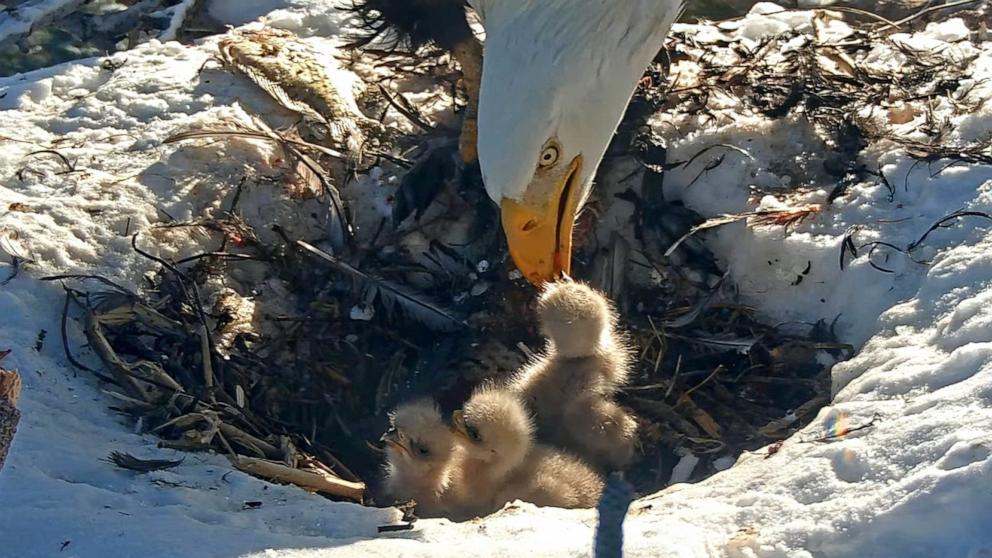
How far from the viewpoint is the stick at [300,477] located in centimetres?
331

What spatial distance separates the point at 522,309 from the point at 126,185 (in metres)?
1.69

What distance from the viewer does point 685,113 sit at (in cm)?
486

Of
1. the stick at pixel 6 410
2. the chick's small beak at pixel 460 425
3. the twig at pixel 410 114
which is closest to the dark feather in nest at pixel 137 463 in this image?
the stick at pixel 6 410

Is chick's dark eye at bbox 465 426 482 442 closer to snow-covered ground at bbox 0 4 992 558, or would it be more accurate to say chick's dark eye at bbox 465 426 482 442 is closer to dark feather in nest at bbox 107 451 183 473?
snow-covered ground at bbox 0 4 992 558

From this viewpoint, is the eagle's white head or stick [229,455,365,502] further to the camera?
the eagle's white head

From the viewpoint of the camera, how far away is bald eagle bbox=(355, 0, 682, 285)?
11.8ft

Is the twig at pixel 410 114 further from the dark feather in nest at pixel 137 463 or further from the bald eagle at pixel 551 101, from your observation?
the dark feather in nest at pixel 137 463

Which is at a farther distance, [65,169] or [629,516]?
[65,169]

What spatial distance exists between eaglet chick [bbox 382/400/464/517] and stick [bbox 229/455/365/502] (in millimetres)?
212

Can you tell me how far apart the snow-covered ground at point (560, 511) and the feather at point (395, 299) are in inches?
22.7

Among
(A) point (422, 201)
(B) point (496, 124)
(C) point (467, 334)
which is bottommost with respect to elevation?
(C) point (467, 334)

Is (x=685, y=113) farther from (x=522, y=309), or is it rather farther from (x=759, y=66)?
(x=522, y=309)

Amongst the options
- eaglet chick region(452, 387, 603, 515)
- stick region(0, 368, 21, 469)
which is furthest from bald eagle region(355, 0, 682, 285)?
stick region(0, 368, 21, 469)

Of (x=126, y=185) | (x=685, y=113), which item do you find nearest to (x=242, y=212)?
(x=126, y=185)
